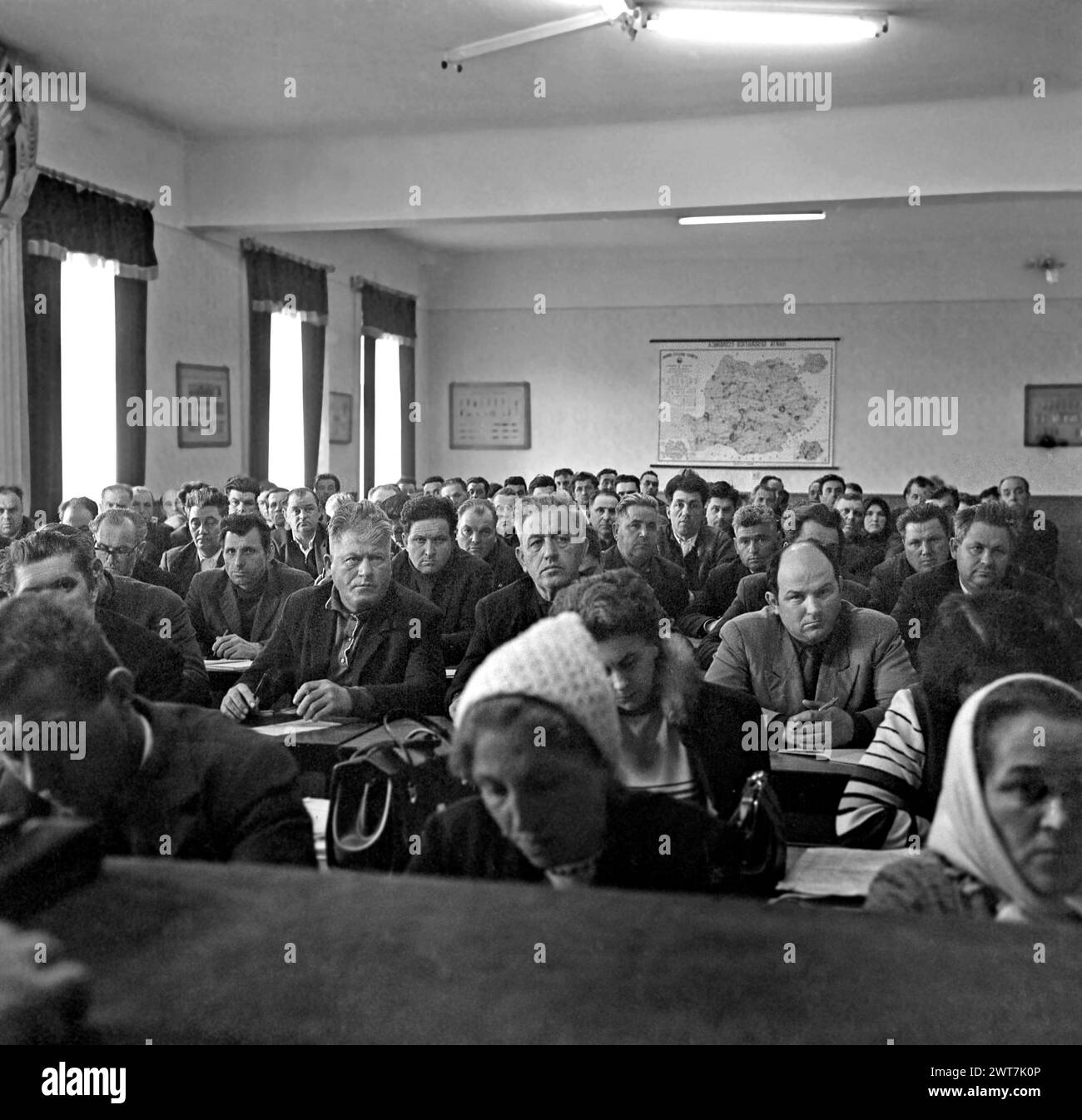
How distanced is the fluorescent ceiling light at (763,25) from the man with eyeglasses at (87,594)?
14.5 feet

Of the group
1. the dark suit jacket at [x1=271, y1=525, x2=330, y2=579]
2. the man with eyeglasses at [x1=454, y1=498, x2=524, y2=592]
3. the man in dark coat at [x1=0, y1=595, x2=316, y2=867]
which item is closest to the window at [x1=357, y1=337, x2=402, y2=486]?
the man with eyeglasses at [x1=454, y1=498, x2=524, y2=592]

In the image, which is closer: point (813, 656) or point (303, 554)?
point (813, 656)

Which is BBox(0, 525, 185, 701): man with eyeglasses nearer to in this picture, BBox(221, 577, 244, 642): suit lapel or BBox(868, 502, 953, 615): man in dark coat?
BBox(221, 577, 244, 642): suit lapel

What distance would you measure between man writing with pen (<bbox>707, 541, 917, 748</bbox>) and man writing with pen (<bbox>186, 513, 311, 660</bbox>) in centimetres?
60

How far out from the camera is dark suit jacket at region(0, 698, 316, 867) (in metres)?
1.13

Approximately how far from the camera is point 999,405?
11.4m

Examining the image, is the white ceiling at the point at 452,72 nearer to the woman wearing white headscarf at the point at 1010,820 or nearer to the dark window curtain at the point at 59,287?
the dark window curtain at the point at 59,287

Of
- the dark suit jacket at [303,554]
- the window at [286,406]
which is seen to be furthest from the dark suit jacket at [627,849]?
the window at [286,406]

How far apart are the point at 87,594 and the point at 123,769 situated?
184mm

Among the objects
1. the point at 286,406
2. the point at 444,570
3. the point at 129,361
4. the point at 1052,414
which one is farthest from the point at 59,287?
the point at 1052,414

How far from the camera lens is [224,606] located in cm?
181

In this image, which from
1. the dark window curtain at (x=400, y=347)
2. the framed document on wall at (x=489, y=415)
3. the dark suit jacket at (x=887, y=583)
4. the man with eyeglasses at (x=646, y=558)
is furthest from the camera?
the framed document on wall at (x=489, y=415)

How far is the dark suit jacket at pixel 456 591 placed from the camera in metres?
1.35

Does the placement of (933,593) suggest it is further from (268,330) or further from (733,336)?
(733,336)
